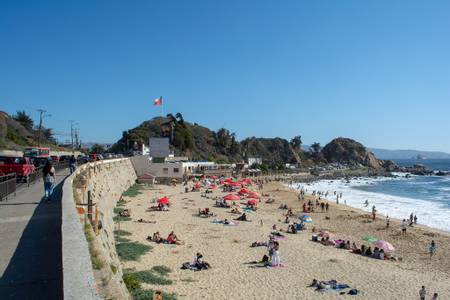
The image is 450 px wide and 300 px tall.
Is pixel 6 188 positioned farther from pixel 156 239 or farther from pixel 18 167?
pixel 156 239

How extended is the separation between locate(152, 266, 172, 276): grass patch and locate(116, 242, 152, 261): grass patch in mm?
1415

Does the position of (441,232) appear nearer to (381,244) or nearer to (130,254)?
(381,244)

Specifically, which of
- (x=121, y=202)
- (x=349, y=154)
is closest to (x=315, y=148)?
(x=349, y=154)

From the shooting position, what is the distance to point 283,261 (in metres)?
19.0

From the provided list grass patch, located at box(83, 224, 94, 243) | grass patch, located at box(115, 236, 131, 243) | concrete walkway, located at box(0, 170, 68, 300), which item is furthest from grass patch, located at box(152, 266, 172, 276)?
grass patch, located at box(83, 224, 94, 243)

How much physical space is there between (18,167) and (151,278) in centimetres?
884

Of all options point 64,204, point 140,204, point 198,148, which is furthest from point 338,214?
point 198,148

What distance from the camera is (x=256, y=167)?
96.9 metres

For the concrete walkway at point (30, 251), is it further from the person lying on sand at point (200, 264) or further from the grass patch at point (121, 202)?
the grass patch at point (121, 202)

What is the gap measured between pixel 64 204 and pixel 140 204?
24802 mm

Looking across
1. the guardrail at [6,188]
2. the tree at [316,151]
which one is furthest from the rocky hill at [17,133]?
the tree at [316,151]

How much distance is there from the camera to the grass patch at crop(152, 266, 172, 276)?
15863 mm

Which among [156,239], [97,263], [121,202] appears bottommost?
[156,239]

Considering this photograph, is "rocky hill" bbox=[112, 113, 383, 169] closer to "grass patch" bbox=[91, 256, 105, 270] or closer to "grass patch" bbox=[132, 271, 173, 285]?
"grass patch" bbox=[132, 271, 173, 285]
